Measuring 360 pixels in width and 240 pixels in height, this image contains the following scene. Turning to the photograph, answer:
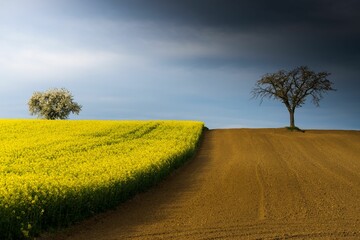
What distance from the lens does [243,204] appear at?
18.8m

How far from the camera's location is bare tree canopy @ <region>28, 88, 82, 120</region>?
86.3m

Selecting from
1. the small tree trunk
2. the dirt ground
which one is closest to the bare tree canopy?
the small tree trunk

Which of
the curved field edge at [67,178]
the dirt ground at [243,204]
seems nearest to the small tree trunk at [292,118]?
the dirt ground at [243,204]

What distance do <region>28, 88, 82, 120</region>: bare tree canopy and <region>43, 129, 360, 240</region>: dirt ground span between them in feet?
182

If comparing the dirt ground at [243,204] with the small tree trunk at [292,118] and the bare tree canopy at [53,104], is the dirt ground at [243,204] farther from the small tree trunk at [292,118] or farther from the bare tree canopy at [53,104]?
the bare tree canopy at [53,104]

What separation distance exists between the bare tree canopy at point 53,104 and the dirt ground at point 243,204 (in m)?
55.6

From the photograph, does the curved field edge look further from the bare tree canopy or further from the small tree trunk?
the bare tree canopy

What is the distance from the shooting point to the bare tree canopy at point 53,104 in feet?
283

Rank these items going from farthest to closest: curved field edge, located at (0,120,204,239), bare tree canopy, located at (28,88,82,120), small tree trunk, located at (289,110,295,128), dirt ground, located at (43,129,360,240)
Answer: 1. bare tree canopy, located at (28,88,82,120)
2. small tree trunk, located at (289,110,295,128)
3. dirt ground, located at (43,129,360,240)
4. curved field edge, located at (0,120,204,239)

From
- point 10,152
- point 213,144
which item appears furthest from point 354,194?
point 213,144

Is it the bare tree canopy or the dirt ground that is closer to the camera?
the dirt ground

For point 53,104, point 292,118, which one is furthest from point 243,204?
point 53,104

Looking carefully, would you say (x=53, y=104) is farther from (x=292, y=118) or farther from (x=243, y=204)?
(x=243, y=204)

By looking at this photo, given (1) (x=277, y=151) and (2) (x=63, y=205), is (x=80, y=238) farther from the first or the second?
(1) (x=277, y=151)
